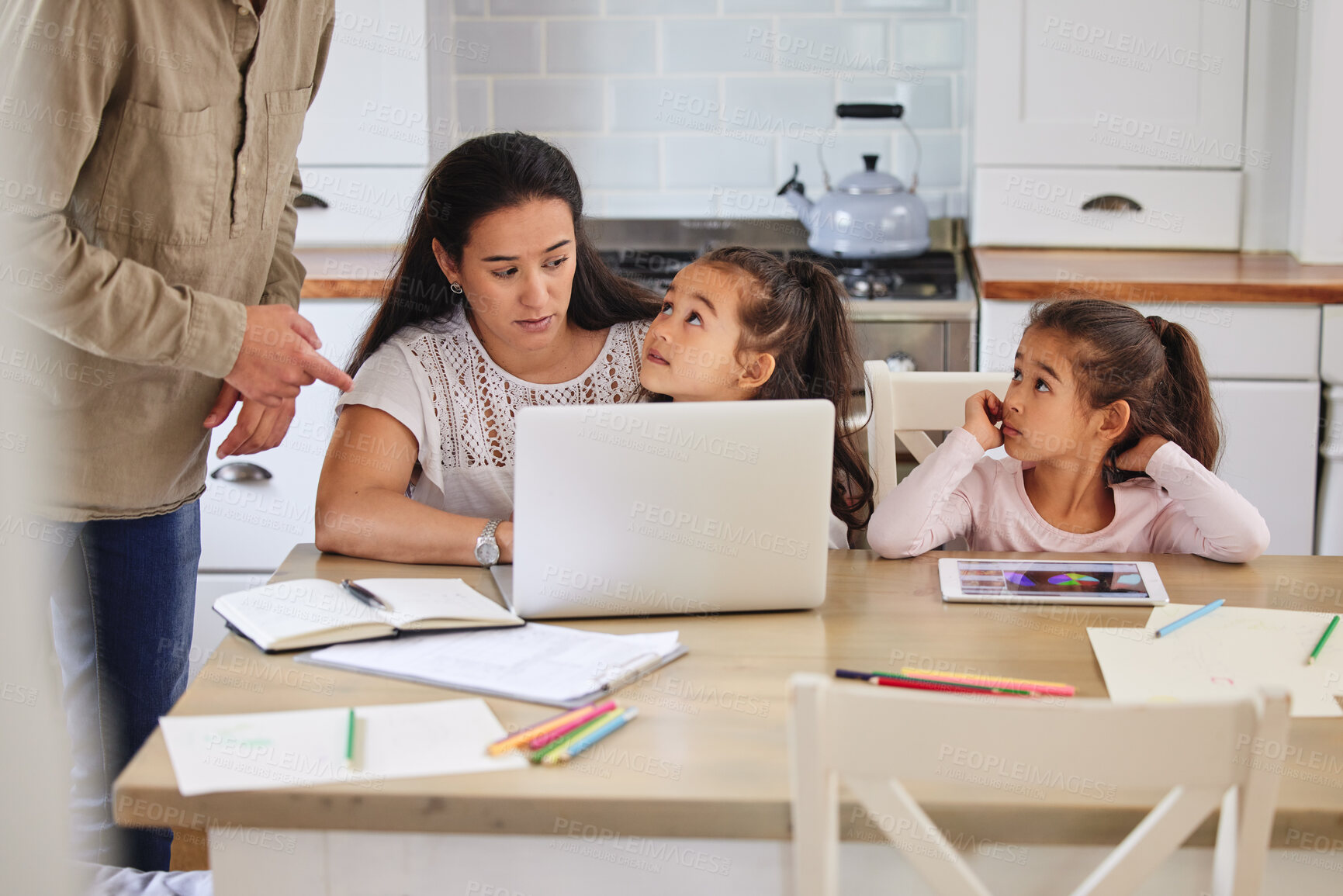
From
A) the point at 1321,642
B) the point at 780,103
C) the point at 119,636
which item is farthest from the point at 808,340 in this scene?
the point at 780,103

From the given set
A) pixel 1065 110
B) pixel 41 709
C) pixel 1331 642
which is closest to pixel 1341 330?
pixel 1065 110

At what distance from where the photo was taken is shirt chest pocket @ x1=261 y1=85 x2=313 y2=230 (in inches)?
57.0

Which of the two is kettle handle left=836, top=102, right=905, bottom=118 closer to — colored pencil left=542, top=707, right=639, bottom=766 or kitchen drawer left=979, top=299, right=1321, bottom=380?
kitchen drawer left=979, top=299, right=1321, bottom=380

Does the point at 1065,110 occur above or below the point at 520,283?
above

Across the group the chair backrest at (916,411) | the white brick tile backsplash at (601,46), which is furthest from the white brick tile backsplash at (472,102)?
the chair backrest at (916,411)

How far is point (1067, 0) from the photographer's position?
8.38ft

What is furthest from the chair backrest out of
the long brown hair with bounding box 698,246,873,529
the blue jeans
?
the blue jeans

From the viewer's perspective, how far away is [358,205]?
2.68 meters

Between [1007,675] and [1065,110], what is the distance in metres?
1.91

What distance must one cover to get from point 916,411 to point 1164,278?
2.97 ft

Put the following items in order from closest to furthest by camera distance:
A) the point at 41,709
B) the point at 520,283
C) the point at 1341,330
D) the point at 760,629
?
the point at 41,709 < the point at 760,629 < the point at 520,283 < the point at 1341,330

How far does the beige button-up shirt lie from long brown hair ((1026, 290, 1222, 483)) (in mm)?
972

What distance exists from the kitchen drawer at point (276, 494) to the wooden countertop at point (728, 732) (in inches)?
48.5

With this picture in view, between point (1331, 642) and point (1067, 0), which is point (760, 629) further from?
point (1067, 0)
